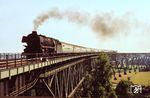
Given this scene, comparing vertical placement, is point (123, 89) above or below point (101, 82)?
below

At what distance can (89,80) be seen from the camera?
161 feet

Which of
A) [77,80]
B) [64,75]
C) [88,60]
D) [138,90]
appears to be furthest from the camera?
[138,90]

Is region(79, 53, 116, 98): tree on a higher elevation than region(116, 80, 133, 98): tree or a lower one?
higher

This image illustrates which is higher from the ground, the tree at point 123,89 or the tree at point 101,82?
the tree at point 101,82

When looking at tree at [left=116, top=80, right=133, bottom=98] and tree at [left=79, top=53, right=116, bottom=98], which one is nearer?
tree at [left=79, top=53, right=116, bottom=98]

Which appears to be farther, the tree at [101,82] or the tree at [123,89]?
the tree at [123,89]

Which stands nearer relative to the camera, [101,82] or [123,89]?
[101,82]

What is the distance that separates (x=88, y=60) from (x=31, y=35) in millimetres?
39463

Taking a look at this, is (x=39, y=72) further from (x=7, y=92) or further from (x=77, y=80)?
(x=77, y=80)

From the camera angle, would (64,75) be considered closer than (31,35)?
No

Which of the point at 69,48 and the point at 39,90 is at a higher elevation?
the point at 69,48

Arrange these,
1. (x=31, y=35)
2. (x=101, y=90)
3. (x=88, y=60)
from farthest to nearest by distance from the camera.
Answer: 1. (x=88, y=60)
2. (x=101, y=90)
3. (x=31, y=35)

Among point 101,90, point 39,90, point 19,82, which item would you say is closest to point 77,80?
point 101,90

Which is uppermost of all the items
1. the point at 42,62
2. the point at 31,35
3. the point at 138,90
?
the point at 31,35
